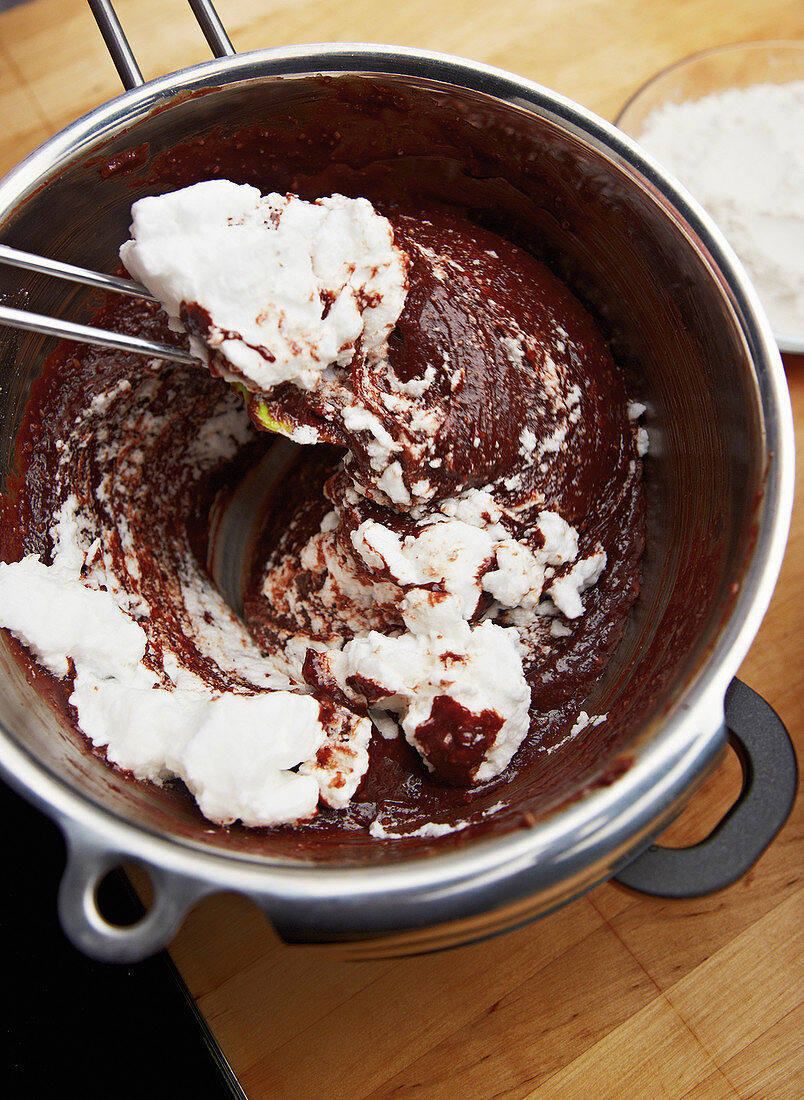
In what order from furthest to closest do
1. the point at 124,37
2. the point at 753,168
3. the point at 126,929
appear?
the point at 753,168
the point at 124,37
the point at 126,929

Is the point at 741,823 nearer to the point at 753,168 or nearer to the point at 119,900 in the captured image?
the point at 119,900

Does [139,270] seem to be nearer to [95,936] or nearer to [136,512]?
[136,512]

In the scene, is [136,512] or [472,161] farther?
[136,512]

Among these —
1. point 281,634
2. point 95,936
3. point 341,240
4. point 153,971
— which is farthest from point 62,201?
point 153,971

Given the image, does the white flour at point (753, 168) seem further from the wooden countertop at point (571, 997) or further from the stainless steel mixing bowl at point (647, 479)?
the wooden countertop at point (571, 997)

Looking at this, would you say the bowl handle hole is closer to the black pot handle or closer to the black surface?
the black surface

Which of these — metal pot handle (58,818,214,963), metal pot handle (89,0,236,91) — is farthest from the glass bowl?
metal pot handle (58,818,214,963)

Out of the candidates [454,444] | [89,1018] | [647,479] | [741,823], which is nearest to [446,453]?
[454,444]
